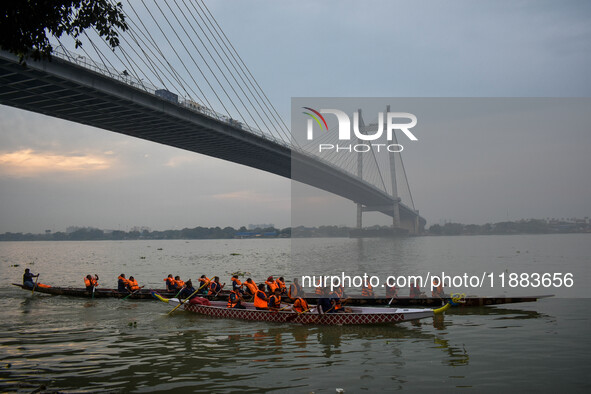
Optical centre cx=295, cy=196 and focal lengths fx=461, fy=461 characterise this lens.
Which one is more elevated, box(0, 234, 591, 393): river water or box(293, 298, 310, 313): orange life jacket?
box(293, 298, 310, 313): orange life jacket

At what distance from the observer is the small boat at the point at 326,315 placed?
13.3m

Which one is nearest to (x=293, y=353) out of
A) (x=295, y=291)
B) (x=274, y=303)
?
(x=274, y=303)

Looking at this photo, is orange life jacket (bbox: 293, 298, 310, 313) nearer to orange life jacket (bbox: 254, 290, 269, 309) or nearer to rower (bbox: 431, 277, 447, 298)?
orange life jacket (bbox: 254, 290, 269, 309)

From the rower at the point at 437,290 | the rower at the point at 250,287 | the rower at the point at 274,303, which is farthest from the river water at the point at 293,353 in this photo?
the rower at the point at 250,287

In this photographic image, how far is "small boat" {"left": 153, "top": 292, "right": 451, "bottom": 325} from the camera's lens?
13.3 m

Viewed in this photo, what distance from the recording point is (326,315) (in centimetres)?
1378

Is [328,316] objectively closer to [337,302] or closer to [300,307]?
[337,302]

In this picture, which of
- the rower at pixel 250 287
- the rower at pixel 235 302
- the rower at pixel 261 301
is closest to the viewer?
the rower at pixel 261 301

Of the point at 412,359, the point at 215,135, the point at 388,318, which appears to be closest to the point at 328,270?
the point at 215,135

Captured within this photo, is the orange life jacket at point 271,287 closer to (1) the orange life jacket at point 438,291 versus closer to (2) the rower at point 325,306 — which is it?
(2) the rower at point 325,306

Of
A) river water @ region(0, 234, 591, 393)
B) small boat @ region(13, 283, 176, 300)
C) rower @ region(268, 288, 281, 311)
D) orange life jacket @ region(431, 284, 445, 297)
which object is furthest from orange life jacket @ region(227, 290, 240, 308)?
orange life jacket @ region(431, 284, 445, 297)

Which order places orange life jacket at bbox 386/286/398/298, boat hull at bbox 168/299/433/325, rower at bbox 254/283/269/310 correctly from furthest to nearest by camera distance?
orange life jacket at bbox 386/286/398/298, rower at bbox 254/283/269/310, boat hull at bbox 168/299/433/325

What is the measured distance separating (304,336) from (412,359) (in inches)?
135

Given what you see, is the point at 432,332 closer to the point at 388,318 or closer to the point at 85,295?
the point at 388,318
